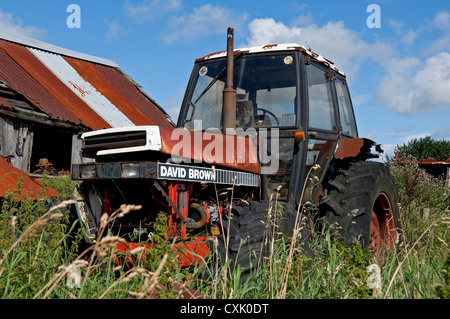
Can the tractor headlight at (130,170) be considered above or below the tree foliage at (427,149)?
below

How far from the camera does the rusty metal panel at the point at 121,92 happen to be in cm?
1619

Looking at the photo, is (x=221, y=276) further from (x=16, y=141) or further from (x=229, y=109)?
(x=16, y=141)

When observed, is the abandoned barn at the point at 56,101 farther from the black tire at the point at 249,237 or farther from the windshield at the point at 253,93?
the black tire at the point at 249,237

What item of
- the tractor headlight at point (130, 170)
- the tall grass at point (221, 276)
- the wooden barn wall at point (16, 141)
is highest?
the wooden barn wall at point (16, 141)

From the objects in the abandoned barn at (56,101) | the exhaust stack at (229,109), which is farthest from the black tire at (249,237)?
the abandoned barn at (56,101)

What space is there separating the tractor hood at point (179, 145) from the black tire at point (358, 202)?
0.88 metres

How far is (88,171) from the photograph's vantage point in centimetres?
394

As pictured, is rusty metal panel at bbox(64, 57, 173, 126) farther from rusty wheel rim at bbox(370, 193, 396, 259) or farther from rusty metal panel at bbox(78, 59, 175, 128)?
rusty wheel rim at bbox(370, 193, 396, 259)

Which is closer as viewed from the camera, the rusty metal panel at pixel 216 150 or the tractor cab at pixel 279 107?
the rusty metal panel at pixel 216 150

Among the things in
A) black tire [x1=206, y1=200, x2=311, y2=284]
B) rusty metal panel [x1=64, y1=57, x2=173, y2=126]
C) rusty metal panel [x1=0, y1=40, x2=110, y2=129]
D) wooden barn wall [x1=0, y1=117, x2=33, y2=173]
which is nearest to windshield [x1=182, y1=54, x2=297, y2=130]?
black tire [x1=206, y1=200, x2=311, y2=284]

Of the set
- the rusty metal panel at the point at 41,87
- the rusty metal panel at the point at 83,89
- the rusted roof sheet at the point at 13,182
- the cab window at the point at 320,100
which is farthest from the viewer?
the rusty metal panel at the point at 83,89

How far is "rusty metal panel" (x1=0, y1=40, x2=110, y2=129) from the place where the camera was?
1289cm
